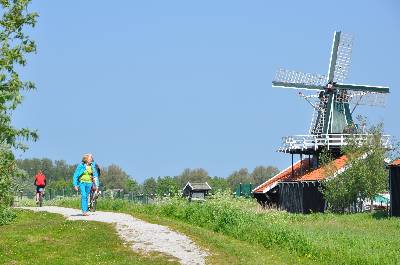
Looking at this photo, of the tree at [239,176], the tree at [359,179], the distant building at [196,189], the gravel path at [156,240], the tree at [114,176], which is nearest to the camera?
the gravel path at [156,240]

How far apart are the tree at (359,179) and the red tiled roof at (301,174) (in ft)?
4.10

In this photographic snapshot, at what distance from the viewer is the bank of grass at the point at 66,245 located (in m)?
14.9

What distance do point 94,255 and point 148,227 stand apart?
407 cm

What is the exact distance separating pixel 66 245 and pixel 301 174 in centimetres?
4191

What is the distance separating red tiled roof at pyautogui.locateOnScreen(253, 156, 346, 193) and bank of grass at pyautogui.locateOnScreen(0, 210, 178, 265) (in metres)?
33.1

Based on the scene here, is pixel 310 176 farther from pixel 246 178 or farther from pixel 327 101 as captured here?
pixel 246 178

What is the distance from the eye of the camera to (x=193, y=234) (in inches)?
716

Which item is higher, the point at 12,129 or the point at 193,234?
the point at 12,129

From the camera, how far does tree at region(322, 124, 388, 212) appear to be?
47688 mm

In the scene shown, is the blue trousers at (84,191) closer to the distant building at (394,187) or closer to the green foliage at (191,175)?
the distant building at (394,187)

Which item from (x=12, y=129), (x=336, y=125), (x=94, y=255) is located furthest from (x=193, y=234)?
(x=336, y=125)

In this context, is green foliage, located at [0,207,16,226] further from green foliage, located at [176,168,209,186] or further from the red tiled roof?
green foliage, located at [176,168,209,186]

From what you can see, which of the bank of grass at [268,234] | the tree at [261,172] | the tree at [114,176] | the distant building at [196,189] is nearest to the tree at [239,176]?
the tree at [261,172]

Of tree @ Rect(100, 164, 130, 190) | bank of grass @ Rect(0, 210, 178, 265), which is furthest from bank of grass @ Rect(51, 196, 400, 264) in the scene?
tree @ Rect(100, 164, 130, 190)
